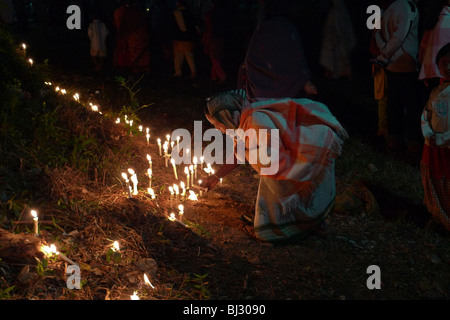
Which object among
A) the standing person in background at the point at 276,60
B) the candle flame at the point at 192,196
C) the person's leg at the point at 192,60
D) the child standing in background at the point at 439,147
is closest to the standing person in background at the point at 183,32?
the person's leg at the point at 192,60

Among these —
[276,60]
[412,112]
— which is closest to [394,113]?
[412,112]

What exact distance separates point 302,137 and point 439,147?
1330 mm

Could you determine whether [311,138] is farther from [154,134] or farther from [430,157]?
[154,134]

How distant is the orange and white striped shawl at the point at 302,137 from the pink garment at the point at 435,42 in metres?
2.08

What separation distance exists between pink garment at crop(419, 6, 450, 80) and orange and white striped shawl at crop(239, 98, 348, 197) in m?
2.08

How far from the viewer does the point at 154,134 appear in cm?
644

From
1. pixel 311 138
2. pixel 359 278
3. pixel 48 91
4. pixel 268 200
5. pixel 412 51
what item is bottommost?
pixel 359 278

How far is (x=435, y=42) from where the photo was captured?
4867 mm

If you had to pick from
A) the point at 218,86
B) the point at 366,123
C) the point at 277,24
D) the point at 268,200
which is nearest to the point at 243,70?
the point at 277,24

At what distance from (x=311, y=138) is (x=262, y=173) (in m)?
0.52

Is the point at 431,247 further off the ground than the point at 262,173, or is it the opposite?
the point at 262,173

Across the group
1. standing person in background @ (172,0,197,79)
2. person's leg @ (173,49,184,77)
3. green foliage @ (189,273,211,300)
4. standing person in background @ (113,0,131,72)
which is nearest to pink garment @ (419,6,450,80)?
green foliage @ (189,273,211,300)

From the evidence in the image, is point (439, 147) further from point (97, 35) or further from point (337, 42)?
point (97, 35)

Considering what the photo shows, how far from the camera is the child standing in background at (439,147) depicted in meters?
3.64
